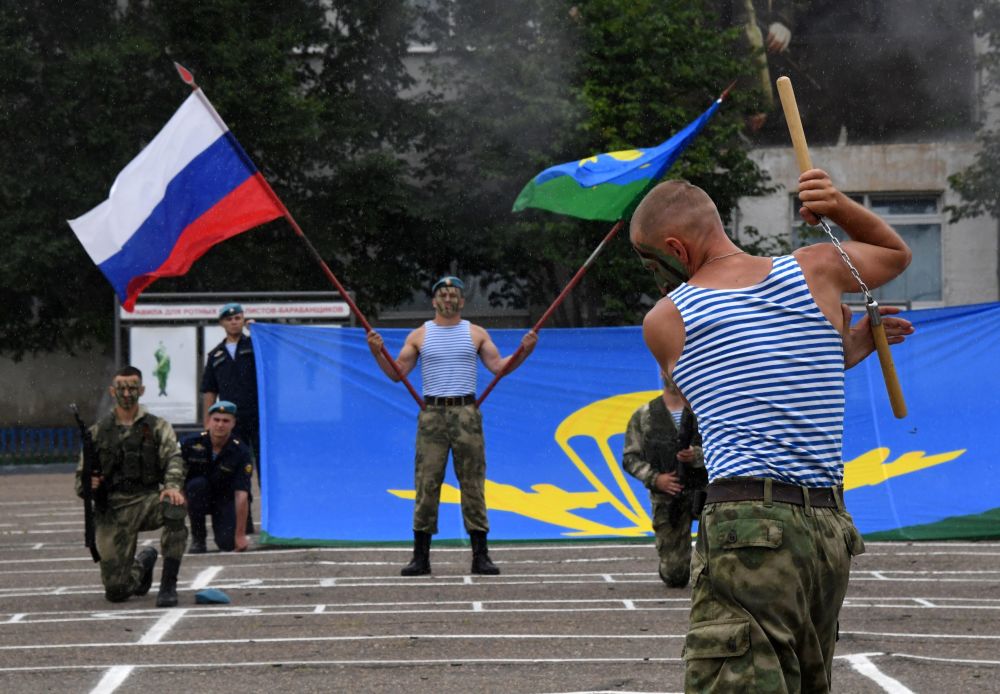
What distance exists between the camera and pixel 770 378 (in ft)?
→ 13.4

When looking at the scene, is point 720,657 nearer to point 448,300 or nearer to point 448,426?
point 448,426

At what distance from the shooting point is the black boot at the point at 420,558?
437 inches

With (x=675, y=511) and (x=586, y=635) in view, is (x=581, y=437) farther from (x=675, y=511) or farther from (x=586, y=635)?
(x=586, y=635)

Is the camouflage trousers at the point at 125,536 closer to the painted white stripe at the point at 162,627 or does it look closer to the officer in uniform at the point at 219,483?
the painted white stripe at the point at 162,627

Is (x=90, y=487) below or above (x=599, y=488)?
above

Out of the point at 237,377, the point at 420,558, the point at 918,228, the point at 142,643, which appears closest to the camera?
the point at 142,643

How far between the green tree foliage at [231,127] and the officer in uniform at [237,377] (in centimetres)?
1440

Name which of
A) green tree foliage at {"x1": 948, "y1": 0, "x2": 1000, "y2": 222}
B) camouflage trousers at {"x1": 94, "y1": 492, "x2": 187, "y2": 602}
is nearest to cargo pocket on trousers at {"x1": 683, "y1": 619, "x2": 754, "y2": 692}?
camouflage trousers at {"x1": 94, "y1": 492, "x2": 187, "y2": 602}

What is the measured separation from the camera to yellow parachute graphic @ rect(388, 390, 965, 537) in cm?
1302

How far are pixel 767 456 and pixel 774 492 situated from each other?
0.28 ft

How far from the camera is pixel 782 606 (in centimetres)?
399

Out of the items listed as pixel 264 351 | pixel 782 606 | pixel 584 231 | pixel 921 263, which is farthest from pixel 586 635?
pixel 921 263

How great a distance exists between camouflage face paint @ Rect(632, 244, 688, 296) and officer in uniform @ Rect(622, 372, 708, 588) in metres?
5.62

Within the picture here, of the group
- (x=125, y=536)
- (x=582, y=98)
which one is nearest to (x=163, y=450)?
(x=125, y=536)
